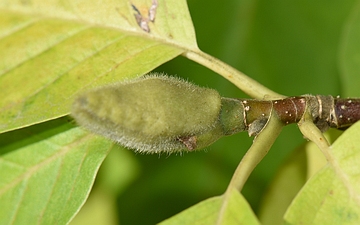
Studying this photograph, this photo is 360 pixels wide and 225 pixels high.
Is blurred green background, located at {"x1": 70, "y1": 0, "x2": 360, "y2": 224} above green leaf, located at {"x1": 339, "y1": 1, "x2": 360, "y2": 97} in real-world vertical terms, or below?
below

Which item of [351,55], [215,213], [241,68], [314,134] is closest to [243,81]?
[314,134]

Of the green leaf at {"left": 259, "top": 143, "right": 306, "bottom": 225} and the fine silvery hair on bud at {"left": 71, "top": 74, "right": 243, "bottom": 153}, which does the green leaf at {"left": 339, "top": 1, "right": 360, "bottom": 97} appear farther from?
the fine silvery hair on bud at {"left": 71, "top": 74, "right": 243, "bottom": 153}

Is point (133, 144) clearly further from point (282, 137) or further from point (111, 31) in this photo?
point (282, 137)

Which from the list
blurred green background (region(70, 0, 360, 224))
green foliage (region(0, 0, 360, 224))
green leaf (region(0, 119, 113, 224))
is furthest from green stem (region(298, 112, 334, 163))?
blurred green background (region(70, 0, 360, 224))

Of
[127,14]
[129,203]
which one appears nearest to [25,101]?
[127,14]

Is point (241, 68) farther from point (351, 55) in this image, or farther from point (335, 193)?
point (335, 193)
